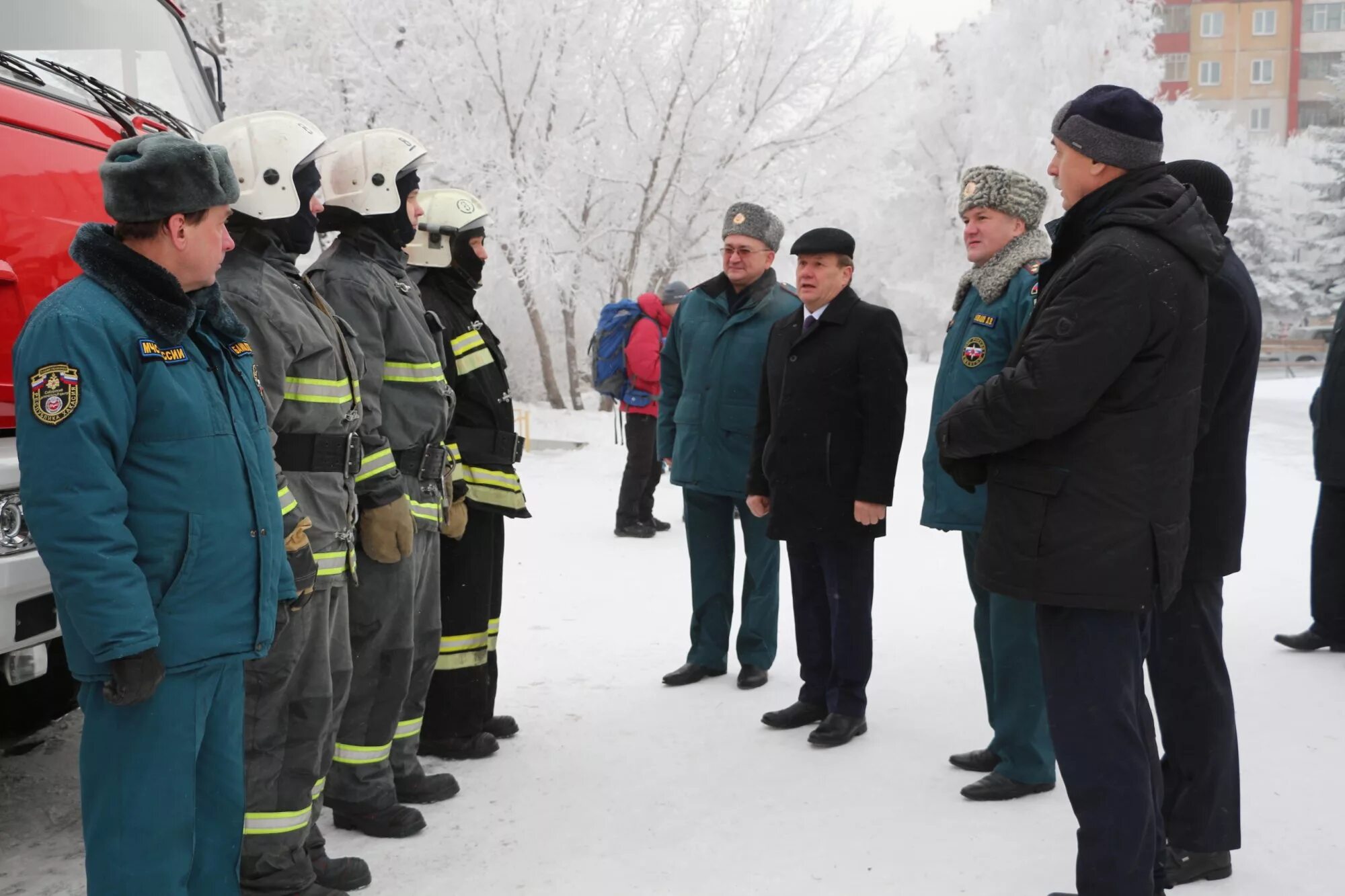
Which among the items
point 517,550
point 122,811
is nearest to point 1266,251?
point 517,550

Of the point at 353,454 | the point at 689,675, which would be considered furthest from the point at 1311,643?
the point at 353,454

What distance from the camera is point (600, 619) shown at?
7.25 metres

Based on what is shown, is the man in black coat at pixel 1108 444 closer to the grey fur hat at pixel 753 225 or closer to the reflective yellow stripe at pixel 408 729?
the reflective yellow stripe at pixel 408 729

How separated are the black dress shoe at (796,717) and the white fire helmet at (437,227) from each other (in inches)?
93.0

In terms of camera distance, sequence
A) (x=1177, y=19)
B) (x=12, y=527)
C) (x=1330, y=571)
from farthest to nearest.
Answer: (x=1177, y=19) < (x=1330, y=571) < (x=12, y=527)

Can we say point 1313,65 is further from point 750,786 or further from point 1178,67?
point 750,786

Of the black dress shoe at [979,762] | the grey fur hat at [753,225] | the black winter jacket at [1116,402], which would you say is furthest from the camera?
the grey fur hat at [753,225]

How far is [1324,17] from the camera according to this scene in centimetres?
A: 5859

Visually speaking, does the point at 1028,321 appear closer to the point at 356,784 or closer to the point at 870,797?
the point at 870,797

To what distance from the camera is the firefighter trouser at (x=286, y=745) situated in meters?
3.47

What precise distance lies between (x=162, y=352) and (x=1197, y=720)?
310 centimetres

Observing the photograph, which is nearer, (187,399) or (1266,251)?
(187,399)

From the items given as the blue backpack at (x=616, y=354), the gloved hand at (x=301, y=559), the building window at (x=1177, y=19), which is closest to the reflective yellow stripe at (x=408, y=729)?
the gloved hand at (x=301, y=559)

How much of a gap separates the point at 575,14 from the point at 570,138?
1927 millimetres
